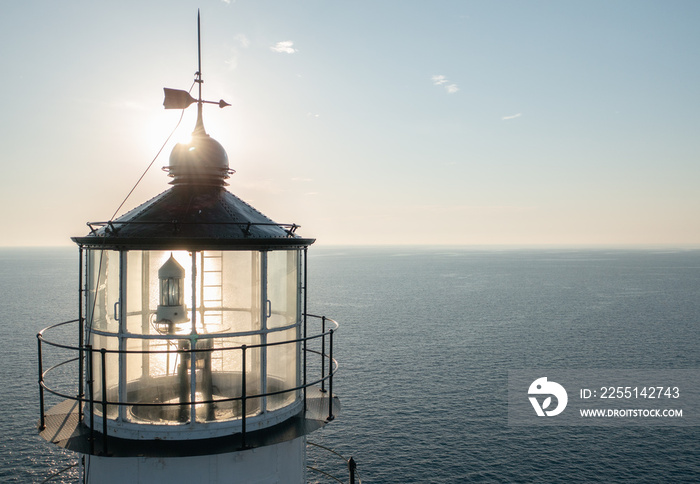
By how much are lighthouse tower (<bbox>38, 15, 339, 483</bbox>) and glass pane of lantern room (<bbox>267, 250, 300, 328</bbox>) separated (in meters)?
0.02

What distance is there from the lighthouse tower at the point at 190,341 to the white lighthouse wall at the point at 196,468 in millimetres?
14

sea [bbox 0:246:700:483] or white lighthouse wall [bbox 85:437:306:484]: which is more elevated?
white lighthouse wall [bbox 85:437:306:484]

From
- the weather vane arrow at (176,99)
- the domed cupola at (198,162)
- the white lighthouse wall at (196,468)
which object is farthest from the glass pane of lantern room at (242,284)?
the weather vane arrow at (176,99)

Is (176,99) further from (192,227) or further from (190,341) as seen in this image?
(190,341)

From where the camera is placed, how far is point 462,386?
1710 inches

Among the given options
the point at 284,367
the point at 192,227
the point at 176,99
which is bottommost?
the point at 284,367

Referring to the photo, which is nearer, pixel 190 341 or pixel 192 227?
pixel 192 227

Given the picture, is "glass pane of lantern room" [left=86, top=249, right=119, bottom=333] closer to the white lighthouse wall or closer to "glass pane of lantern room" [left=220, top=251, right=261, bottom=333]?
"glass pane of lantern room" [left=220, top=251, right=261, bottom=333]

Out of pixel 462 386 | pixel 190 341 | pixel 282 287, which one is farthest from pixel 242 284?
pixel 462 386

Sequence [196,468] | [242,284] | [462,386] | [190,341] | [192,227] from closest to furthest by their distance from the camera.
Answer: [196,468]
[192,227]
[190,341]
[242,284]
[462,386]

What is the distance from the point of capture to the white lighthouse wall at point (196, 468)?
688cm

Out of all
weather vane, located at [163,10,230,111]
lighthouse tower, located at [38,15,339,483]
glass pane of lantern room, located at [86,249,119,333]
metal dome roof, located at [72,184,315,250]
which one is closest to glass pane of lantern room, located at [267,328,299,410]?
lighthouse tower, located at [38,15,339,483]

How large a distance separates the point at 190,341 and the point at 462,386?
39.4 m

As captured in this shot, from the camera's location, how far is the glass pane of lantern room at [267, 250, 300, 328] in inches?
303
